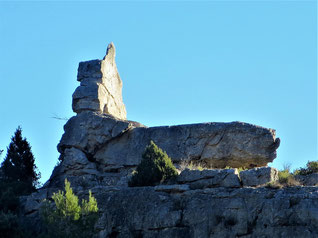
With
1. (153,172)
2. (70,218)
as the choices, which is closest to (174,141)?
(153,172)

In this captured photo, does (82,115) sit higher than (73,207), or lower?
higher

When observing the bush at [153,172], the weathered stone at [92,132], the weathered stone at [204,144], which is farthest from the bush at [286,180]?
the weathered stone at [92,132]

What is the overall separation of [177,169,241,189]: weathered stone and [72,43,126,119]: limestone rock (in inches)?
384

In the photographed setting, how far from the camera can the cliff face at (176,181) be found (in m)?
30.9

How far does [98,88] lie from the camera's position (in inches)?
1670

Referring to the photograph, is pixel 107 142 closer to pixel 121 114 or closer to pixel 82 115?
pixel 82 115

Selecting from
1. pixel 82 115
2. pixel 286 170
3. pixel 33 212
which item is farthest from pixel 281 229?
pixel 82 115

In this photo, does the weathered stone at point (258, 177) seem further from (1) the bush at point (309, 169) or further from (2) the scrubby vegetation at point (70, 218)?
(2) the scrubby vegetation at point (70, 218)

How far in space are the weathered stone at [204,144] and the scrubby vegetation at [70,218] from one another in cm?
875

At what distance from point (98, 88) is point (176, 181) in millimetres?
9930

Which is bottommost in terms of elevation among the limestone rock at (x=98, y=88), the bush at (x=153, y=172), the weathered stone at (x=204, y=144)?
the bush at (x=153, y=172)

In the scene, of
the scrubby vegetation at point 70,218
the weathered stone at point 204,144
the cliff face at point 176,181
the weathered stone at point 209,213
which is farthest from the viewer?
the weathered stone at point 204,144

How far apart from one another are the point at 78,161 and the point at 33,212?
515 centimetres

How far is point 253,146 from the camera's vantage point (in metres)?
38.9
